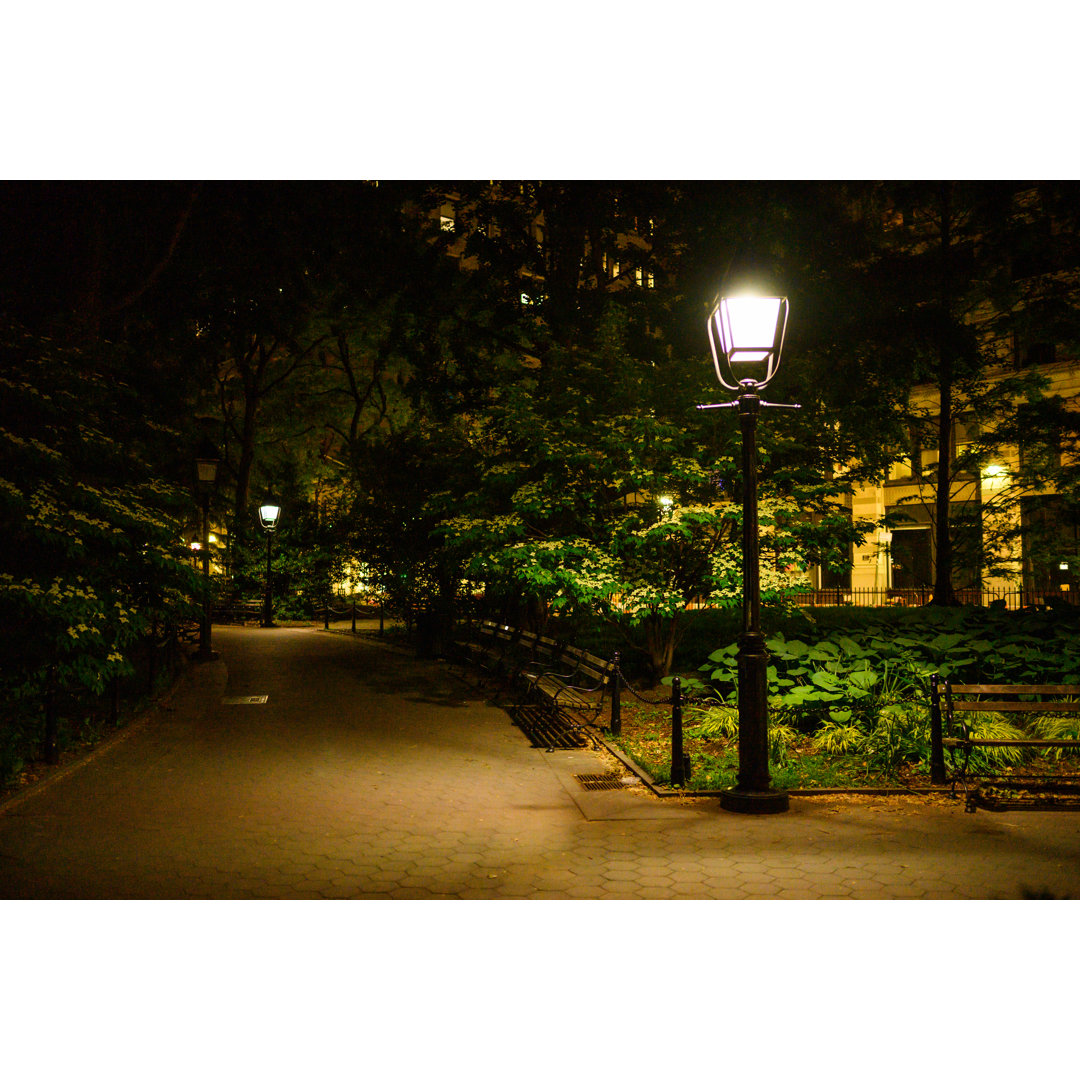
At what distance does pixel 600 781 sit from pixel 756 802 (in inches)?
66.9

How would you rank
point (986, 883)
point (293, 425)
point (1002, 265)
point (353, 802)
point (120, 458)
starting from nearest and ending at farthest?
point (986, 883)
point (353, 802)
point (120, 458)
point (1002, 265)
point (293, 425)

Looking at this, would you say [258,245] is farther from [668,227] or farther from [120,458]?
[668,227]

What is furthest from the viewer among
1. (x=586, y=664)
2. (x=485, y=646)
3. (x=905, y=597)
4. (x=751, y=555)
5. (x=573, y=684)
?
(x=905, y=597)

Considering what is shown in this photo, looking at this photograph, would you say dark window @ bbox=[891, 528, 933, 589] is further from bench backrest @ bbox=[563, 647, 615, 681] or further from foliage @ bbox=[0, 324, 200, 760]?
foliage @ bbox=[0, 324, 200, 760]

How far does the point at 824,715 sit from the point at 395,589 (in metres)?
11.7

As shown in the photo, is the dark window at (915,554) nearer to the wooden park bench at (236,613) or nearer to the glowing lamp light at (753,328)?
the wooden park bench at (236,613)

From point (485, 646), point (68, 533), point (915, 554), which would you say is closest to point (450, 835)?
point (68, 533)

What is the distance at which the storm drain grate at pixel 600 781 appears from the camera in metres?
7.38

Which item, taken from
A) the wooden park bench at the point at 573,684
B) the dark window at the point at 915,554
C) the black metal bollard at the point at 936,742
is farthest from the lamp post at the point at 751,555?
the dark window at the point at 915,554

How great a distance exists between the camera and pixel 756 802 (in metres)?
6.51

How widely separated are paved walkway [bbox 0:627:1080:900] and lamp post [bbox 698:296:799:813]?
0.31 meters

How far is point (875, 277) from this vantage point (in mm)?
12711

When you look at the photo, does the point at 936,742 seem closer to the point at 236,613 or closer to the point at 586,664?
the point at 586,664

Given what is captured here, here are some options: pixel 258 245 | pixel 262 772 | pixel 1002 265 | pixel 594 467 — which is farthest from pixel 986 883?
pixel 1002 265
